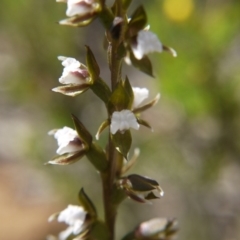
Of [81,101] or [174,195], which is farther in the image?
[174,195]

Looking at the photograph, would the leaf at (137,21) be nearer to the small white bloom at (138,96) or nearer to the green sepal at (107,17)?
the green sepal at (107,17)

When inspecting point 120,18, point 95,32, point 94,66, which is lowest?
point 95,32

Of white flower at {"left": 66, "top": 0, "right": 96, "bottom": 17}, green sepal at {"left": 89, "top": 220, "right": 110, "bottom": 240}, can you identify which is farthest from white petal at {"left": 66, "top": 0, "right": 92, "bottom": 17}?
green sepal at {"left": 89, "top": 220, "right": 110, "bottom": 240}

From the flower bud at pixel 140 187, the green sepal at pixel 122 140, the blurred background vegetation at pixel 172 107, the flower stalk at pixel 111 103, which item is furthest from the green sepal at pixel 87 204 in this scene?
the blurred background vegetation at pixel 172 107

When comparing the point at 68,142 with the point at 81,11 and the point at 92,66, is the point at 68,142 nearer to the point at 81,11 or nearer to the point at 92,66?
the point at 92,66

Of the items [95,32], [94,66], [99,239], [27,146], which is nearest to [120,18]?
[94,66]

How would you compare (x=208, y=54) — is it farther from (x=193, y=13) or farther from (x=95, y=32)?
(x=95, y=32)

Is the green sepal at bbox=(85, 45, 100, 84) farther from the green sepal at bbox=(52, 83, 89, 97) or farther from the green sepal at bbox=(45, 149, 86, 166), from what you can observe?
the green sepal at bbox=(45, 149, 86, 166)
